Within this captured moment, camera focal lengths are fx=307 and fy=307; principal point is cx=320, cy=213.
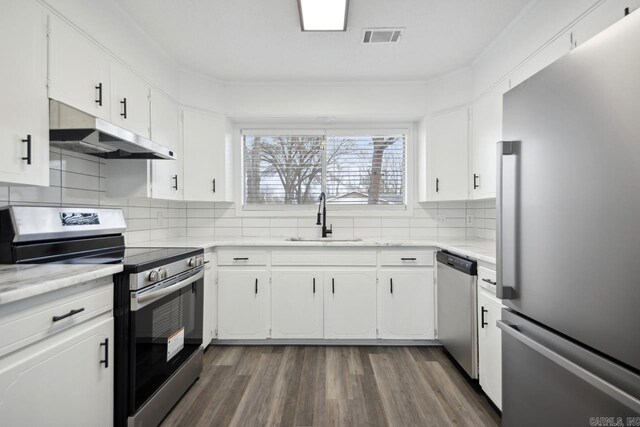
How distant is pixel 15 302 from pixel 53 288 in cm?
10

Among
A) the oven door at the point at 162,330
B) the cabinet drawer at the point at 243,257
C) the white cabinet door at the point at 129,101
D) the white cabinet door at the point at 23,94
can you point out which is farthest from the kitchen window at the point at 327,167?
the white cabinet door at the point at 23,94

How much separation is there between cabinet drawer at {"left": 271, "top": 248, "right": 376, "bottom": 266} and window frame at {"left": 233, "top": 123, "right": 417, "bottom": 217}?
0.65 metres

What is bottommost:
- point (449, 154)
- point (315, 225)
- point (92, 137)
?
point (315, 225)

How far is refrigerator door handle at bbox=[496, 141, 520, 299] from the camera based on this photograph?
1.21 metres

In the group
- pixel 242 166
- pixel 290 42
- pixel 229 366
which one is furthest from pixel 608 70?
pixel 242 166

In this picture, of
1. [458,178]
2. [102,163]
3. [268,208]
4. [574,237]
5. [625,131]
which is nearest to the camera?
[625,131]

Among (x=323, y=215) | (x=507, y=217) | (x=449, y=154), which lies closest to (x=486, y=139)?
(x=449, y=154)

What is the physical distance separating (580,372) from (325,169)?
9.00ft

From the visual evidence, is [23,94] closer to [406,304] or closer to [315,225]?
[315,225]

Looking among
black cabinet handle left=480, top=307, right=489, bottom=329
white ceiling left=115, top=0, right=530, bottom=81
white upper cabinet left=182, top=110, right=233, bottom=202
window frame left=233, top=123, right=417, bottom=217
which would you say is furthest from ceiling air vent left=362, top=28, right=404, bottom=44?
black cabinet handle left=480, top=307, right=489, bottom=329

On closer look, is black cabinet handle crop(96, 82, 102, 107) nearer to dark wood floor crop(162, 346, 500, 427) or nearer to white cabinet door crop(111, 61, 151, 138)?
white cabinet door crop(111, 61, 151, 138)

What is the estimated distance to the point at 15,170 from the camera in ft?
4.35

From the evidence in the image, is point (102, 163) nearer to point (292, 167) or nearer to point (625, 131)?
point (292, 167)

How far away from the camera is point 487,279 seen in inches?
74.7
